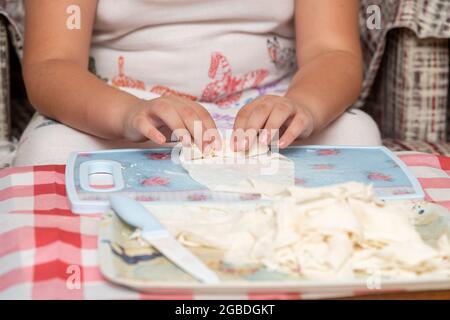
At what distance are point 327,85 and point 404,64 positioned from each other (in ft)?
1.10

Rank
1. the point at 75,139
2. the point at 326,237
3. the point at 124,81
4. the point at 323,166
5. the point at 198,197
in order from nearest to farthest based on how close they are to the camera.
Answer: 1. the point at 326,237
2. the point at 198,197
3. the point at 323,166
4. the point at 75,139
5. the point at 124,81

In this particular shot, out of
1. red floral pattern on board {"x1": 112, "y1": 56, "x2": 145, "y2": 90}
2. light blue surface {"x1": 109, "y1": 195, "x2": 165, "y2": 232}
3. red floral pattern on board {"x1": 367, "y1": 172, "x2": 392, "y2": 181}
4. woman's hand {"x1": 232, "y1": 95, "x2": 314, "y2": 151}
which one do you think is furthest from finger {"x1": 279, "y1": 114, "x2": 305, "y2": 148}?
red floral pattern on board {"x1": 112, "y1": 56, "x2": 145, "y2": 90}

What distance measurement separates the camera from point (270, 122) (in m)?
0.92

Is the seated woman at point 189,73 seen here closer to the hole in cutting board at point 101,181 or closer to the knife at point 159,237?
the hole in cutting board at point 101,181

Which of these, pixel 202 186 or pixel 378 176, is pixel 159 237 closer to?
pixel 202 186

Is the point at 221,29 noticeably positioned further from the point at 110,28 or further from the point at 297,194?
the point at 297,194

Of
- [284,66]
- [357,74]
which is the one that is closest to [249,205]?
[357,74]

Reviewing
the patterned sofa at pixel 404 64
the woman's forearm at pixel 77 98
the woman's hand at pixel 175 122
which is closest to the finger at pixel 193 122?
the woman's hand at pixel 175 122

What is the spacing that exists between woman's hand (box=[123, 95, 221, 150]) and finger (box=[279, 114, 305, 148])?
79 mm

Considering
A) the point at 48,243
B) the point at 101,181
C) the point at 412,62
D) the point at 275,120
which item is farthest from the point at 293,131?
the point at 412,62

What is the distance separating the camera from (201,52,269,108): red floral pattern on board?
125 cm

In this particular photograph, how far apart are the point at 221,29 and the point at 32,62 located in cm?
30
